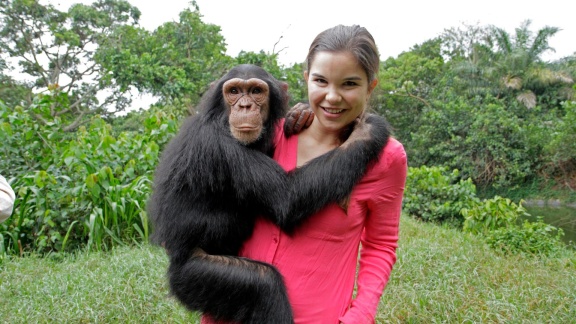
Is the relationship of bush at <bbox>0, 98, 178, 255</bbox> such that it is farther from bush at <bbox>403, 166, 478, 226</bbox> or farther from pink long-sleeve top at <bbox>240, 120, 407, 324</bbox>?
bush at <bbox>403, 166, 478, 226</bbox>

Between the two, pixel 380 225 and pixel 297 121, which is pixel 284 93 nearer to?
pixel 297 121

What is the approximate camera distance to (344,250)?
1.45m

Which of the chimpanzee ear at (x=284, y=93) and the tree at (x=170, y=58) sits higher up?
the tree at (x=170, y=58)

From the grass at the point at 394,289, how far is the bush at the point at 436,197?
167 inches

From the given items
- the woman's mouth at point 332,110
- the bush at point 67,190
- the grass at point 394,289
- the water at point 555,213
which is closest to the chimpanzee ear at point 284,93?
the woman's mouth at point 332,110

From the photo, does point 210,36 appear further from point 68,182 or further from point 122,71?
point 68,182

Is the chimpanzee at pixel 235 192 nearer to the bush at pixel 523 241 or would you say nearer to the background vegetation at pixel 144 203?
the background vegetation at pixel 144 203

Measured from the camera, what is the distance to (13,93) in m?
19.0

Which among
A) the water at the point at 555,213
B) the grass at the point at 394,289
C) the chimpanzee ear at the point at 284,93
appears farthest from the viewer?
the water at the point at 555,213

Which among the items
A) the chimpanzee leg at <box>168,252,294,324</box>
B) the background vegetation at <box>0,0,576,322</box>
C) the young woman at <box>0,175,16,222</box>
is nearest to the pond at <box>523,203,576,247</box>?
the background vegetation at <box>0,0,576,322</box>

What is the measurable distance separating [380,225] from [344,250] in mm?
150

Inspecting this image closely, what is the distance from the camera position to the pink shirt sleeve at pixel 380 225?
1465mm

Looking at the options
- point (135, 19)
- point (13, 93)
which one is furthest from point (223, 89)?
point (135, 19)

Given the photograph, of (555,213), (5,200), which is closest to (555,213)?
(555,213)
